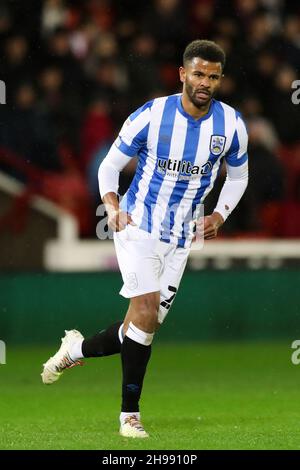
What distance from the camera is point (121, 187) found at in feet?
39.4

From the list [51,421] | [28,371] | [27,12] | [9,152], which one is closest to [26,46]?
[27,12]

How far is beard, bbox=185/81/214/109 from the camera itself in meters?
7.14

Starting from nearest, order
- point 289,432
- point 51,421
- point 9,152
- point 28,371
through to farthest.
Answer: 1. point 289,432
2. point 51,421
3. point 28,371
4. point 9,152

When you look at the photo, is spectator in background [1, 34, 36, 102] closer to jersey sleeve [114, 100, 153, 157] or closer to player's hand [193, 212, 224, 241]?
jersey sleeve [114, 100, 153, 157]

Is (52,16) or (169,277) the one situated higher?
(52,16)

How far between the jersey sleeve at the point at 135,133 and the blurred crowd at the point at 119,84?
4704 mm

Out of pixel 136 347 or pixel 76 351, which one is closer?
pixel 136 347

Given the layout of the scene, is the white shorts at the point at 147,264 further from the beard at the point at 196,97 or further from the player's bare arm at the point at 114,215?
the beard at the point at 196,97

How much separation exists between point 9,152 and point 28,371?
269 cm

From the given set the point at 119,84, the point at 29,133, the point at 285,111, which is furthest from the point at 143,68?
the point at 29,133

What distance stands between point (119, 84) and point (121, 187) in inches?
65.8

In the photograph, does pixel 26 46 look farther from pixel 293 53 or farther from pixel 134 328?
pixel 134 328

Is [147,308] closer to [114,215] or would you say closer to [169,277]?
[169,277]

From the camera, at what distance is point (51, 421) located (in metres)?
7.61
